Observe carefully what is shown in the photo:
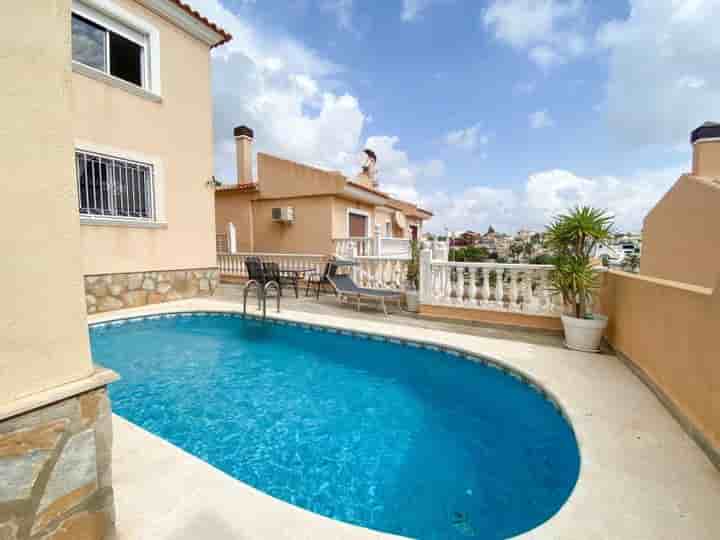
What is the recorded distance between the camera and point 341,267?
11.2 metres

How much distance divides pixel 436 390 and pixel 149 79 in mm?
11040

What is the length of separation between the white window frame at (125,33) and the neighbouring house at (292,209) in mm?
5381

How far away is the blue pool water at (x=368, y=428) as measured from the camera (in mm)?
2846

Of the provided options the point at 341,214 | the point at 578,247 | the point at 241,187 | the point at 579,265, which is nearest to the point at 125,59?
the point at 241,187

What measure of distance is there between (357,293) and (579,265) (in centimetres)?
520

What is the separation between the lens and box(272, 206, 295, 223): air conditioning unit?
45.8 ft

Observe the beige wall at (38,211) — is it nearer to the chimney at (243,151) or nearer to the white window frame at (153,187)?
the white window frame at (153,187)

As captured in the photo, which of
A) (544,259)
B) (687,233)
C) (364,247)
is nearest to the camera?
(544,259)

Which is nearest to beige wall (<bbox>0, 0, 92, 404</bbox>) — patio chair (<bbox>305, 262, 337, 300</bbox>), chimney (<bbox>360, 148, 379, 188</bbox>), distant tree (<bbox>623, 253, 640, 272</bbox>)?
patio chair (<bbox>305, 262, 337, 300</bbox>)

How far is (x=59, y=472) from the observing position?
1.68m

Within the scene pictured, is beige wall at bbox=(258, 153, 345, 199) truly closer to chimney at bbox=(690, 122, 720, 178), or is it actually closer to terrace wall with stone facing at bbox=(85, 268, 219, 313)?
terrace wall with stone facing at bbox=(85, 268, 219, 313)

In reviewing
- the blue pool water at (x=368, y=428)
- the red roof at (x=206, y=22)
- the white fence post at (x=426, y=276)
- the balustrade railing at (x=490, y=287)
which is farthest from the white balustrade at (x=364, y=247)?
the red roof at (x=206, y=22)

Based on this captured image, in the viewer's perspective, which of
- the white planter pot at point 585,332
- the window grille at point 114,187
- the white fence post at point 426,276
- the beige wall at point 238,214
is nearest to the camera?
the white planter pot at point 585,332

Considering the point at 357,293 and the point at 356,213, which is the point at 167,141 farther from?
the point at 356,213
